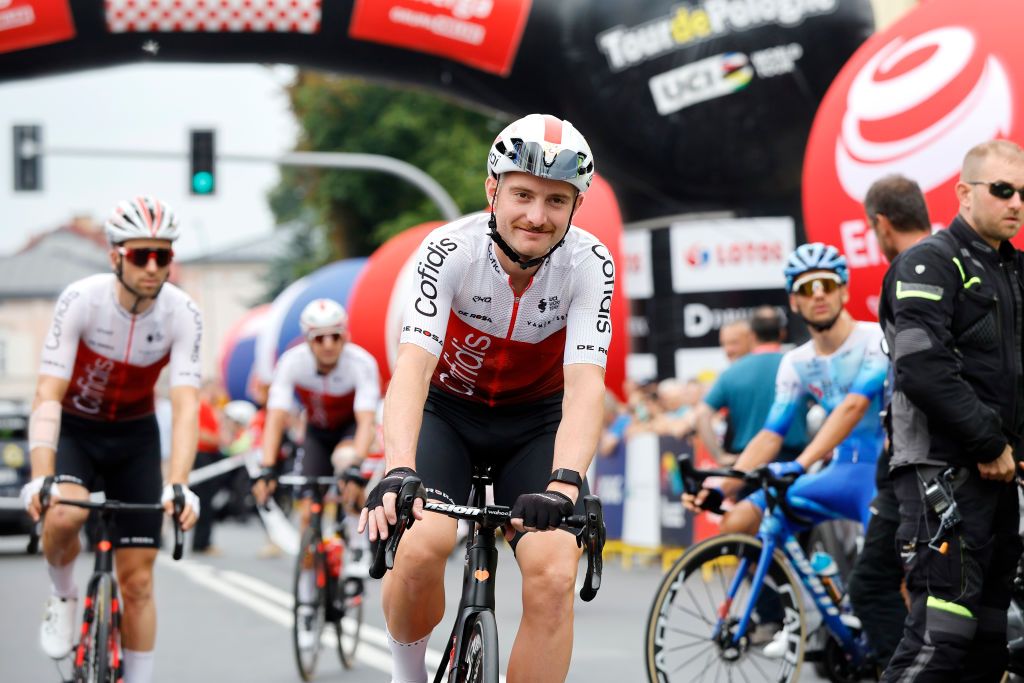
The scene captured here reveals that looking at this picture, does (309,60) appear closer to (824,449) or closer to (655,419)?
(655,419)

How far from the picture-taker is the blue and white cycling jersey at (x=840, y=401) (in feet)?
25.4

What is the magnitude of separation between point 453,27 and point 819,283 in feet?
39.5

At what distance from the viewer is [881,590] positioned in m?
7.39

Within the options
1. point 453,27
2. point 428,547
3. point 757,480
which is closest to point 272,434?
point 757,480

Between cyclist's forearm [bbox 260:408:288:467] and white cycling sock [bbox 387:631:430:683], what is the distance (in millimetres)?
5411

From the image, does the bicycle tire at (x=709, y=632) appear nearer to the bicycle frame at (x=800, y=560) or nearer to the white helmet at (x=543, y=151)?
the bicycle frame at (x=800, y=560)

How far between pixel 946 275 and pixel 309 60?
15.2m

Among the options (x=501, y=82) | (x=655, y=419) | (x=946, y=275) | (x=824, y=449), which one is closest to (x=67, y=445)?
(x=824, y=449)

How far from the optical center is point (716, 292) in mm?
17422

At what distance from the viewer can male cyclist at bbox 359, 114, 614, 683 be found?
478 cm

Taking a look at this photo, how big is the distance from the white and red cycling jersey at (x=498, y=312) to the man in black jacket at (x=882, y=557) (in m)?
2.40

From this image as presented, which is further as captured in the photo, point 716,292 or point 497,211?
point 716,292

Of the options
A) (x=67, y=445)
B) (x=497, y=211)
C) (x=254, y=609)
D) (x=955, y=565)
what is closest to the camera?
(x=497, y=211)

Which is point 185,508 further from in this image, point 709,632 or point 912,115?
point 912,115
